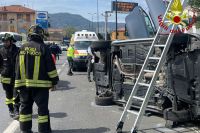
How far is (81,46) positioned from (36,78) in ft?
53.0

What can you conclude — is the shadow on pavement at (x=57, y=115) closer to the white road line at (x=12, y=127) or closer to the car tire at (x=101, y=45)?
the white road line at (x=12, y=127)

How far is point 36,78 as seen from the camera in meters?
6.75

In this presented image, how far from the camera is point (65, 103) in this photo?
1048 cm

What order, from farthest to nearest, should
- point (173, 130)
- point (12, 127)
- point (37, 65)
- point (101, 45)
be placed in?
point (101, 45) → point (12, 127) → point (173, 130) → point (37, 65)

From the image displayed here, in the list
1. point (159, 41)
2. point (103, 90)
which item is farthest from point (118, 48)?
point (159, 41)

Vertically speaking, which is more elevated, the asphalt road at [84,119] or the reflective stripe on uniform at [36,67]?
the reflective stripe on uniform at [36,67]

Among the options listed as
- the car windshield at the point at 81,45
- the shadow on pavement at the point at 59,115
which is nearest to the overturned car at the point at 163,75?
the shadow on pavement at the point at 59,115

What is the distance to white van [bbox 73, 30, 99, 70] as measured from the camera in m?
21.8

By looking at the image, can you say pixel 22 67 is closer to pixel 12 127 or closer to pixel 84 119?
pixel 12 127

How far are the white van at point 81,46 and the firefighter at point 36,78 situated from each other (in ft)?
48.7

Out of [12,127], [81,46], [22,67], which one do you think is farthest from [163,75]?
[81,46]

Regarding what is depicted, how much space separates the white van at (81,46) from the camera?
21781 millimetres

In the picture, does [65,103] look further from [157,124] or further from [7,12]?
[7,12]

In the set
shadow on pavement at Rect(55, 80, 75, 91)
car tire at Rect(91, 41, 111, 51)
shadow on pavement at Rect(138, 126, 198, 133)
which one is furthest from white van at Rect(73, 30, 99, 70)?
shadow on pavement at Rect(138, 126, 198, 133)
